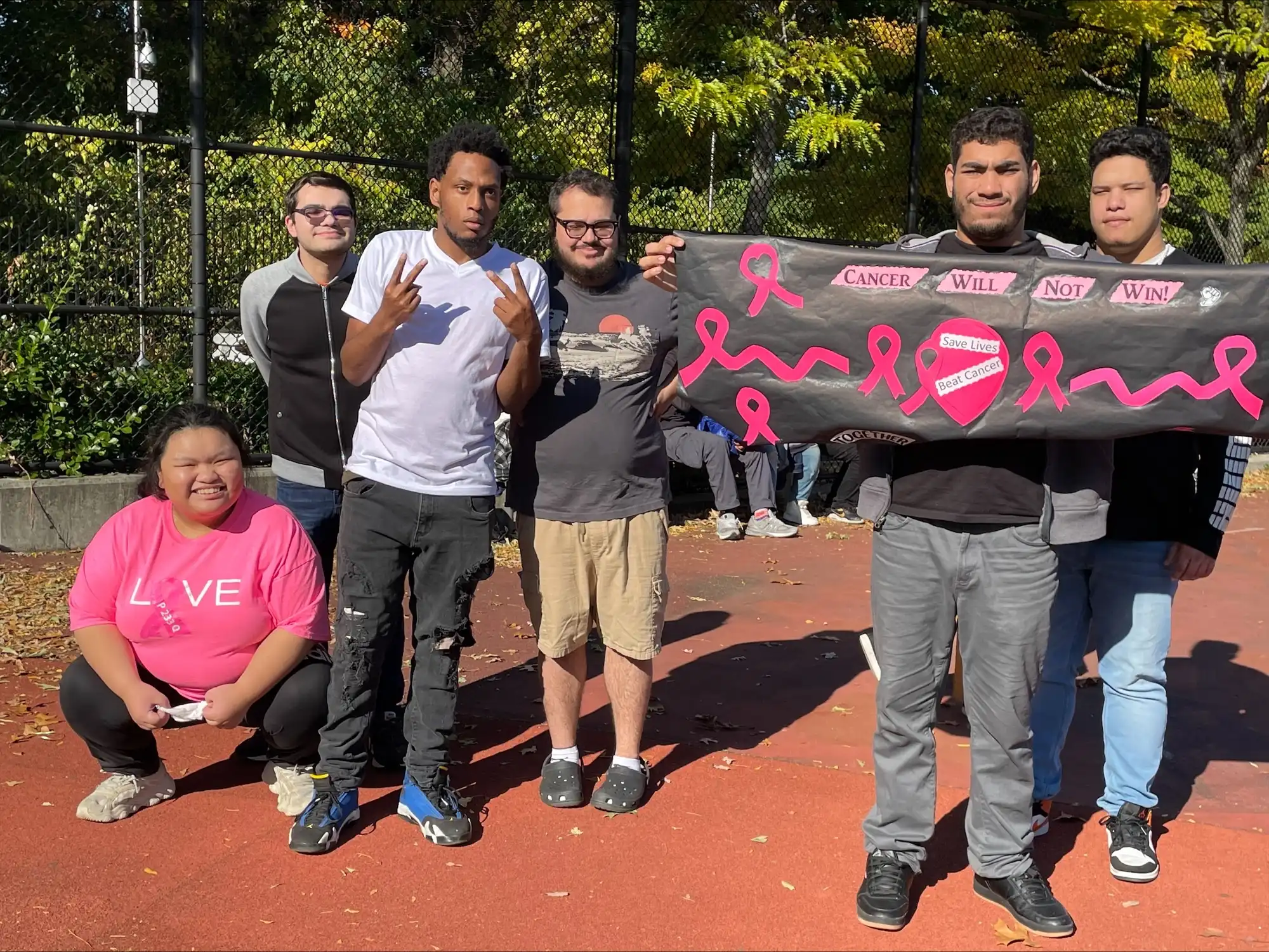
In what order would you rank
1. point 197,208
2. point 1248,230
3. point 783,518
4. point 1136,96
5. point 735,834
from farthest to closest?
point 1248,230
point 1136,96
point 783,518
point 197,208
point 735,834

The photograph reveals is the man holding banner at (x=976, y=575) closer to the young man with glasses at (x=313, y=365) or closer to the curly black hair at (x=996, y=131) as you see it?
Result: the curly black hair at (x=996, y=131)

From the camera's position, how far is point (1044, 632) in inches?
135

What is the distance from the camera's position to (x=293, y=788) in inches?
160

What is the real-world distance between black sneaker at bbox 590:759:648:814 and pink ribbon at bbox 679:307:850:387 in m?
1.41

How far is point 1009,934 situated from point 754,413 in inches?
62.9

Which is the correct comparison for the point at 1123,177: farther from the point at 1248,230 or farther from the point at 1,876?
the point at 1248,230

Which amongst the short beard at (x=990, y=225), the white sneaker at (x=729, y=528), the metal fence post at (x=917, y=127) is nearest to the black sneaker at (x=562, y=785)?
the short beard at (x=990, y=225)

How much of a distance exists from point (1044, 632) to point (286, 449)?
104 inches

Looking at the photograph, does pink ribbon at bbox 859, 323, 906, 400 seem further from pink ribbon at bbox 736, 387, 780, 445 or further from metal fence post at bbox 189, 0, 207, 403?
metal fence post at bbox 189, 0, 207, 403

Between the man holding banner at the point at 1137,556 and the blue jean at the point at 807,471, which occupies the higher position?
the man holding banner at the point at 1137,556

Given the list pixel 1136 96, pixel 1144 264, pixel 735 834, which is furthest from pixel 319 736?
pixel 1136 96

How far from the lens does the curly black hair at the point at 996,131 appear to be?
3311mm

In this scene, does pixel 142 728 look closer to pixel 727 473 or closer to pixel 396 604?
pixel 396 604

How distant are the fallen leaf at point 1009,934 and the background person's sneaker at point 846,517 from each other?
21.2 feet
